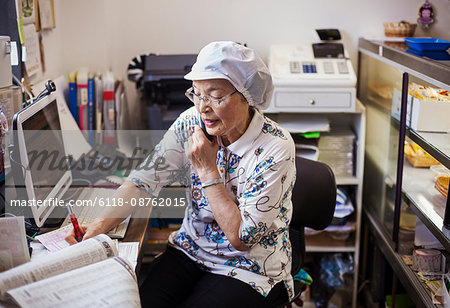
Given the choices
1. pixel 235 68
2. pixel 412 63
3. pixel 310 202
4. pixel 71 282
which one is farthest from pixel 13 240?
pixel 412 63

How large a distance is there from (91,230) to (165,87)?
3.95ft

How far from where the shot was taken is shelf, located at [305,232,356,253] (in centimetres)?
274

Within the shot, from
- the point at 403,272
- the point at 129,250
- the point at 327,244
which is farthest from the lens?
the point at 327,244

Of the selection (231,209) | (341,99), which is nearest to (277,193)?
(231,209)

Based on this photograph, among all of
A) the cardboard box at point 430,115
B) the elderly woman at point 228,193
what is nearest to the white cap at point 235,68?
the elderly woman at point 228,193

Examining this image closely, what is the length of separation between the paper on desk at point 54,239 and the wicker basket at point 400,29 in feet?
6.70

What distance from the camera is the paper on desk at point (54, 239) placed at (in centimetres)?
150

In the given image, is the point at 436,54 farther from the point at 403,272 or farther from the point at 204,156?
the point at 204,156

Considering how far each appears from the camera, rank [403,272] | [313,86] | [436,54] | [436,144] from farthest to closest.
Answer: [313,86], [403,272], [436,54], [436,144]

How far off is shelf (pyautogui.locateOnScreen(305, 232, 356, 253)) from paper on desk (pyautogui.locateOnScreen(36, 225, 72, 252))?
1.51m

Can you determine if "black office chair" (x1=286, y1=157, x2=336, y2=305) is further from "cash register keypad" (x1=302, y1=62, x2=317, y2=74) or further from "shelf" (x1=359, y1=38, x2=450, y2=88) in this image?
"cash register keypad" (x1=302, y1=62, x2=317, y2=74)

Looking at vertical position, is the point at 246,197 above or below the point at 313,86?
below

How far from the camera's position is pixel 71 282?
3.59ft

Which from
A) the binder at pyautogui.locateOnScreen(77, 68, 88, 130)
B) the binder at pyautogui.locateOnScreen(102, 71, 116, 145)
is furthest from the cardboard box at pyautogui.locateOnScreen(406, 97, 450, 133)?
the binder at pyautogui.locateOnScreen(77, 68, 88, 130)
